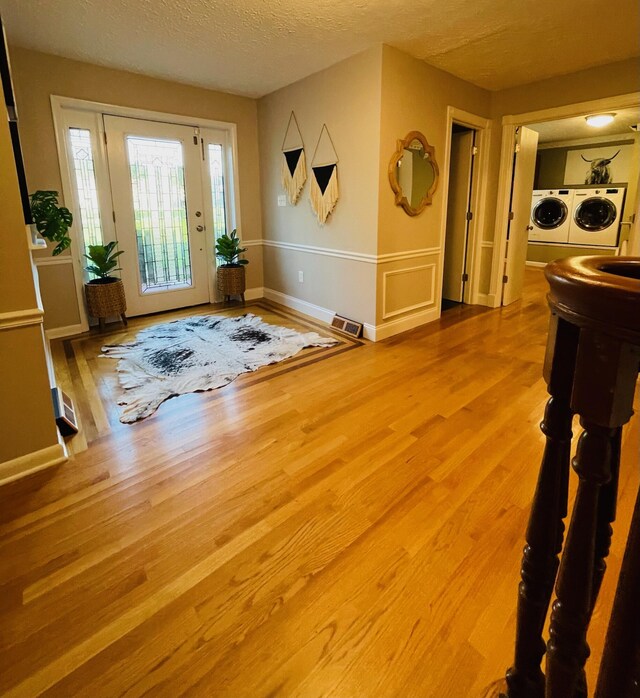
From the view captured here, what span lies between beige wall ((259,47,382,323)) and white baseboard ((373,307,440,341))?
0.17 m

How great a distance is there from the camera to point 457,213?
16.4 ft

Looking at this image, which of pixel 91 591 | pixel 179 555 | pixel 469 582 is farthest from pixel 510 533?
pixel 91 591

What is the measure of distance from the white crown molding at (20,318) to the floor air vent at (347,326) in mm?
2641

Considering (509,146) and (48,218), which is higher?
(509,146)

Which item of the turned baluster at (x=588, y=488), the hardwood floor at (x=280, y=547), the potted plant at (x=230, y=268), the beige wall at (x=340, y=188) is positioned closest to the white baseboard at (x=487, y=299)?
the beige wall at (x=340, y=188)

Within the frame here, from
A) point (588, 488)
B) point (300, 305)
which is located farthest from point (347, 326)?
point (588, 488)

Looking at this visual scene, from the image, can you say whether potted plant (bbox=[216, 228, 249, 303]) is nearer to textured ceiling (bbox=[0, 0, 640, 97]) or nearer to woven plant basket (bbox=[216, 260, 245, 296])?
woven plant basket (bbox=[216, 260, 245, 296])

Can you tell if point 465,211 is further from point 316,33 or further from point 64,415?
point 64,415

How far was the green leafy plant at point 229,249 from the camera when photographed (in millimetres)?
4891

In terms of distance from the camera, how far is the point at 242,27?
3.00m

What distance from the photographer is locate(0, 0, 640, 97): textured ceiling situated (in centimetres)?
271

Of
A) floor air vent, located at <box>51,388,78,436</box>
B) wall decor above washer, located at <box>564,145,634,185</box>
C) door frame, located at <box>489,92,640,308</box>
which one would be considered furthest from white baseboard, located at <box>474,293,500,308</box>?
floor air vent, located at <box>51,388,78,436</box>

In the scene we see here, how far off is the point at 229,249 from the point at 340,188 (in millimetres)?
1664

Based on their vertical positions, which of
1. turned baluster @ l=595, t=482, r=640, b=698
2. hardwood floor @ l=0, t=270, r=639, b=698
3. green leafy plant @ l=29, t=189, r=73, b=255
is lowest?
hardwood floor @ l=0, t=270, r=639, b=698
